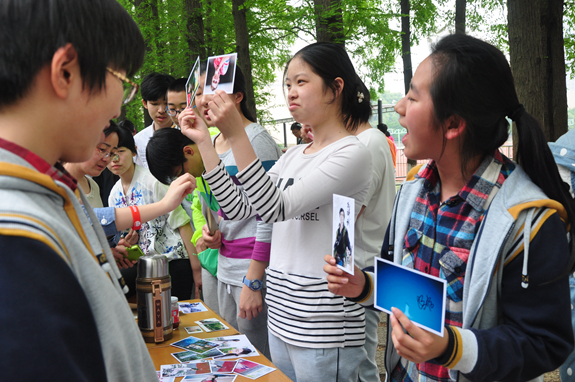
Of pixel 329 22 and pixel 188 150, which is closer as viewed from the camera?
pixel 188 150

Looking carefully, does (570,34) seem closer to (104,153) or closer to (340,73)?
(340,73)

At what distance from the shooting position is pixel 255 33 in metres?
8.80

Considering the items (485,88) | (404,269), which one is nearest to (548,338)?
(404,269)

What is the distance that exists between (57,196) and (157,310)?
4.52 feet

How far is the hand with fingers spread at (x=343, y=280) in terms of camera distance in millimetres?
1535

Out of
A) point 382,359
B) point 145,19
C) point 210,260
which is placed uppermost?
point 145,19

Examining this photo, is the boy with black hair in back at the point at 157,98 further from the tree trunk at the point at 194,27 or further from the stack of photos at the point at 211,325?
the tree trunk at the point at 194,27

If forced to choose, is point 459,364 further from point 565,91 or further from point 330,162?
point 565,91

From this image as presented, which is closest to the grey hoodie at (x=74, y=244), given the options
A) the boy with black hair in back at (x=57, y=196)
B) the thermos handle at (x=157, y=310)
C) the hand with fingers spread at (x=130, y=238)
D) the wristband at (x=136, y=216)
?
the boy with black hair in back at (x=57, y=196)

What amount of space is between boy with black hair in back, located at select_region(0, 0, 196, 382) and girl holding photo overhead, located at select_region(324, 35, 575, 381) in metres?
0.72

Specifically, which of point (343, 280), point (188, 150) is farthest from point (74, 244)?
point (188, 150)

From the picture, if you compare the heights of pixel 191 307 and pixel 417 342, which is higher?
pixel 417 342

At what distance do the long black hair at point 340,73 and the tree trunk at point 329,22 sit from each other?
15.3ft

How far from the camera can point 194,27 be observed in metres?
7.98
